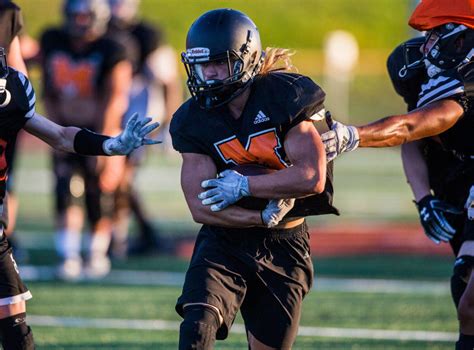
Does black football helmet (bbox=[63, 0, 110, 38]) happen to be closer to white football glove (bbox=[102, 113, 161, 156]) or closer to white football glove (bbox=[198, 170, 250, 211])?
white football glove (bbox=[102, 113, 161, 156])

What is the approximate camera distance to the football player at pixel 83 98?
9094 millimetres

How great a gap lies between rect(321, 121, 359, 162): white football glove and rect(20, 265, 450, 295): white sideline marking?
3.65m

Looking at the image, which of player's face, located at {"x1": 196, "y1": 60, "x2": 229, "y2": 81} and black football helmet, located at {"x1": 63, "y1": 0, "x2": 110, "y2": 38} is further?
black football helmet, located at {"x1": 63, "y1": 0, "x2": 110, "y2": 38}

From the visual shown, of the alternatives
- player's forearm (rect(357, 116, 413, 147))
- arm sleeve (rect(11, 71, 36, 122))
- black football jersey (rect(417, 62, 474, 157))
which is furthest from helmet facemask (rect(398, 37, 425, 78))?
arm sleeve (rect(11, 71, 36, 122))

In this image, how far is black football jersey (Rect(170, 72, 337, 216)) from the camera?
15.4 feet

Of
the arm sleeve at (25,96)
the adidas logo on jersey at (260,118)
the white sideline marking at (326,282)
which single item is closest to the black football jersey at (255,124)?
the adidas logo on jersey at (260,118)

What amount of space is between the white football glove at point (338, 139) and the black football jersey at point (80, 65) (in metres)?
4.65

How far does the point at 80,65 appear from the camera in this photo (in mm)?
9203

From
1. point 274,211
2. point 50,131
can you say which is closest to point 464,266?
point 274,211

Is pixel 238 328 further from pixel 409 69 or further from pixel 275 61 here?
pixel 275 61

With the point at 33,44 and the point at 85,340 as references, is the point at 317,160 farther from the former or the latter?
the point at 33,44

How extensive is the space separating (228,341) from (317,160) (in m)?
2.21

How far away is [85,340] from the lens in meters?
6.49

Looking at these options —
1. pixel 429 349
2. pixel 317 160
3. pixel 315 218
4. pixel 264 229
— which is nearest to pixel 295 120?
pixel 317 160
